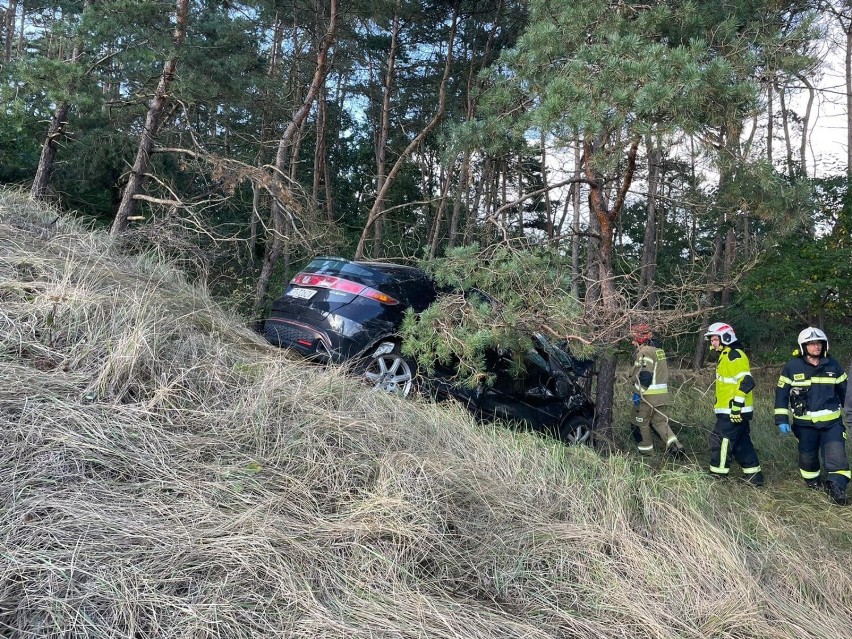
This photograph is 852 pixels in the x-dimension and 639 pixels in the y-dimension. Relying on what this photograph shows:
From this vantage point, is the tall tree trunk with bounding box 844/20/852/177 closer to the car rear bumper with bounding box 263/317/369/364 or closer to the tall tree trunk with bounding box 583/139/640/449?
the tall tree trunk with bounding box 583/139/640/449

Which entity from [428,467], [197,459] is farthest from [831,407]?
[197,459]

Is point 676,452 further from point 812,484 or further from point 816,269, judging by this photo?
point 816,269

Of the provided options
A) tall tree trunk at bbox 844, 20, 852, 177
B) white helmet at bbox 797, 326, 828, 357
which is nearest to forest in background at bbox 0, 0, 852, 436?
white helmet at bbox 797, 326, 828, 357

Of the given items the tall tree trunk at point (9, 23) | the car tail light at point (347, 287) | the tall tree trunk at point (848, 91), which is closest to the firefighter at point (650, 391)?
the car tail light at point (347, 287)

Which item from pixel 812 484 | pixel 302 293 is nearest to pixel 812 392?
pixel 812 484

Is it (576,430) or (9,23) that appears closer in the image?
(576,430)

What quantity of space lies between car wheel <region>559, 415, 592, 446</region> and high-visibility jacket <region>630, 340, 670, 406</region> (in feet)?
2.82

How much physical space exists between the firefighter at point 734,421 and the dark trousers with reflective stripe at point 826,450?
431mm

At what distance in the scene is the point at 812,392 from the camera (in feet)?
18.9

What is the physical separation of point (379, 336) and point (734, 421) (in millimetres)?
3781

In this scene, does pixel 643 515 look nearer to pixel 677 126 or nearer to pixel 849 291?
pixel 677 126

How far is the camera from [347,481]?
3.25m

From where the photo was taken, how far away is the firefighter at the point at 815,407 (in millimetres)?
5605

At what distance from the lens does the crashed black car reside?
5250mm
